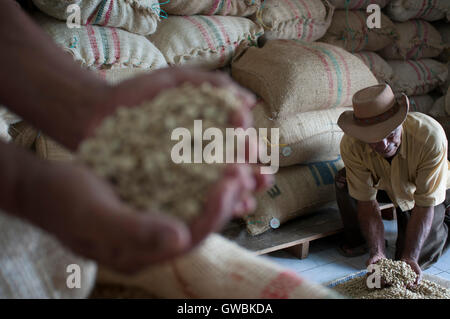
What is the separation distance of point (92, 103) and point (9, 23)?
179 millimetres

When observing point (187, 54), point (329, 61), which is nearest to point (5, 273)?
point (187, 54)

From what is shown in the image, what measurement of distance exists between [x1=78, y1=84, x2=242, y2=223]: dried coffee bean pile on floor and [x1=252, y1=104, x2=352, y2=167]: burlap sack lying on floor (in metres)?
1.48

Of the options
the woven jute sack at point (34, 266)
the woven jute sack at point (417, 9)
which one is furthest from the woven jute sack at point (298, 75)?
the woven jute sack at point (34, 266)

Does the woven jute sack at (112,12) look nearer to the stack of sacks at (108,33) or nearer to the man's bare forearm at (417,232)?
the stack of sacks at (108,33)

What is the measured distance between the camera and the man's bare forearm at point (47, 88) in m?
0.48

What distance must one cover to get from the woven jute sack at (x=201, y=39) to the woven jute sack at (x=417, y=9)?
118 cm

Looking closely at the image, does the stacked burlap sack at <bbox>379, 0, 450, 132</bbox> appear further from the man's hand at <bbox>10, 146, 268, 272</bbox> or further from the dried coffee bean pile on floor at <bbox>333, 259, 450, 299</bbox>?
the man's hand at <bbox>10, 146, 268, 272</bbox>

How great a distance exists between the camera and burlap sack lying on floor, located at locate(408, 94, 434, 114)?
298 centimetres

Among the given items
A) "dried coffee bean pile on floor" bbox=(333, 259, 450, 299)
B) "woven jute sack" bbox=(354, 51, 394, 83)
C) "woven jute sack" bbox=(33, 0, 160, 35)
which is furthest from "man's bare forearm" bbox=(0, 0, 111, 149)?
"woven jute sack" bbox=(354, 51, 394, 83)

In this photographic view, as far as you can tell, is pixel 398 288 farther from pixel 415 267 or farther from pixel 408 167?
pixel 408 167

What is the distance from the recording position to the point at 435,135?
1.67 meters

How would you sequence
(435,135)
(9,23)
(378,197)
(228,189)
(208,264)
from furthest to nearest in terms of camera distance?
(378,197) → (435,135) → (208,264) → (9,23) → (228,189)

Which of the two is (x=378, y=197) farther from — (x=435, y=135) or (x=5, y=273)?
(x=5, y=273)

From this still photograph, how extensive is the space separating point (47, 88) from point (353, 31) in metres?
2.31
